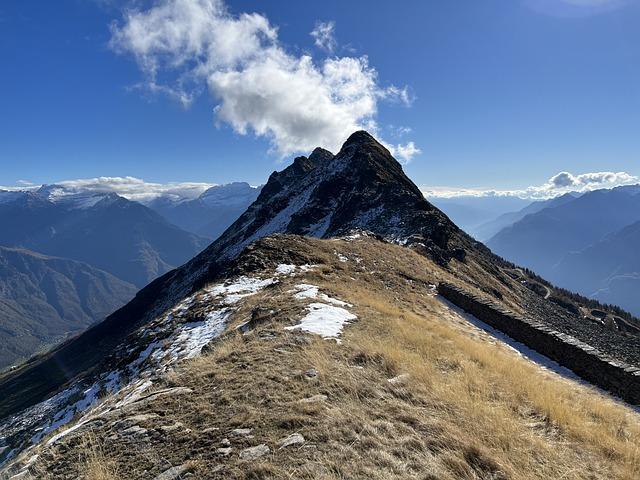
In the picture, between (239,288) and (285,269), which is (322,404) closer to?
(239,288)

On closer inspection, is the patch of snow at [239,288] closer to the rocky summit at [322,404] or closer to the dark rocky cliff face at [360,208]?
the rocky summit at [322,404]

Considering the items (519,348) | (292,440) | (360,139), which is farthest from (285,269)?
(360,139)

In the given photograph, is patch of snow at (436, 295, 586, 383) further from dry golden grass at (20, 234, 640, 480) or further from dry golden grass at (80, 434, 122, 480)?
dry golden grass at (80, 434, 122, 480)

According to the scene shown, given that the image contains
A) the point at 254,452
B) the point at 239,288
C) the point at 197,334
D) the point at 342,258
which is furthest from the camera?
the point at 342,258

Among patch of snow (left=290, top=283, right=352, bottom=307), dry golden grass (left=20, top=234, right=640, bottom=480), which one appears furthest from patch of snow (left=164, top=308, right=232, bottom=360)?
patch of snow (left=290, top=283, right=352, bottom=307)

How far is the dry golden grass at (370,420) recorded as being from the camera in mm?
5824

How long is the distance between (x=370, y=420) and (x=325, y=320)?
6.99 meters

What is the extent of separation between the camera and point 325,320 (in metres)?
13.9

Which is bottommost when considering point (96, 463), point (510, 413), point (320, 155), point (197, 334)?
point (197, 334)

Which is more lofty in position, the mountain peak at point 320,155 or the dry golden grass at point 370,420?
the mountain peak at point 320,155

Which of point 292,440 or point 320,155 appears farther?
point 320,155

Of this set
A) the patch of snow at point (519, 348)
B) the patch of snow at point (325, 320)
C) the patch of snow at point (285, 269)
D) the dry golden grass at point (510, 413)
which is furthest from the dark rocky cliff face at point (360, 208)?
the dry golden grass at point (510, 413)

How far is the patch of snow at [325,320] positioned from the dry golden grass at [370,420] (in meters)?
0.82

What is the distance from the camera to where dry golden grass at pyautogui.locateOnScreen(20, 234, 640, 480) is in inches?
229
